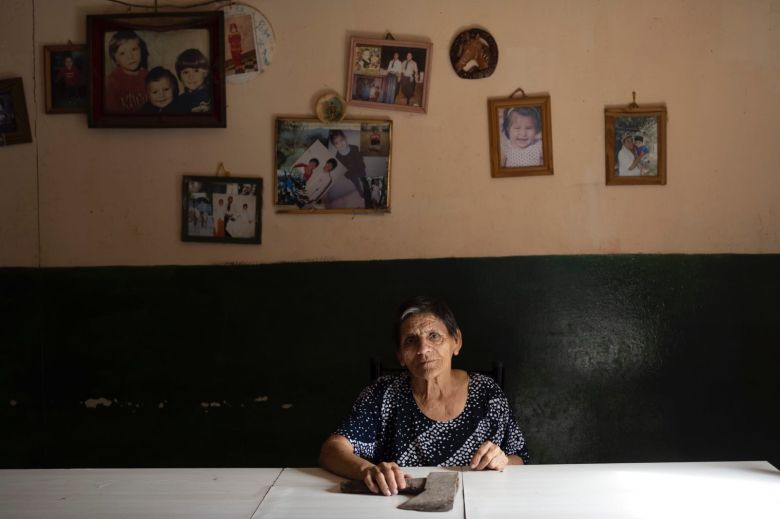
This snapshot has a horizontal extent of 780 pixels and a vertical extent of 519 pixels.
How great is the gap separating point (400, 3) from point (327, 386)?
1.78 m

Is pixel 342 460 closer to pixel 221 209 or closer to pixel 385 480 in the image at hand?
pixel 385 480

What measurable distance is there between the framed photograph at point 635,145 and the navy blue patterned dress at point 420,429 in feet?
4.30

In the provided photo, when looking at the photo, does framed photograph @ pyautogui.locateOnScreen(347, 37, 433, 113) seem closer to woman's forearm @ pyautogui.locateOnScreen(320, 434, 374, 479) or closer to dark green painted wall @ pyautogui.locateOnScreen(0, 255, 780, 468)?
dark green painted wall @ pyautogui.locateOnScreen(0, 255, 780, 468)

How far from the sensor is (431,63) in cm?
344

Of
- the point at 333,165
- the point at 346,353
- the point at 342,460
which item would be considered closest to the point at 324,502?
the point at 342,460

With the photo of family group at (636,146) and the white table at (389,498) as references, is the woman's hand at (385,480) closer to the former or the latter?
the white table at (389,498)

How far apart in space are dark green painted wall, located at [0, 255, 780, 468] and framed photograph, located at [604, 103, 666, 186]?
379 millimetres

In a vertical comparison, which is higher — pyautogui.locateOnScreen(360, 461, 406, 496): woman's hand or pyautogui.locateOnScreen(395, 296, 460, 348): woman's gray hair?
pyautogui.locateOnScreen(395, 296, 460, 348): woman's gray hair

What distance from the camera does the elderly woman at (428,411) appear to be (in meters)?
2.60

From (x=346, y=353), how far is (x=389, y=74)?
1.29 meters

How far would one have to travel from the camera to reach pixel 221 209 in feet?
11.5

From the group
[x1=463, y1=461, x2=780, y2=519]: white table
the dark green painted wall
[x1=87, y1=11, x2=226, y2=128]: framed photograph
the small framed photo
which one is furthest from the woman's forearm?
[x1=87, y1=11, x2=226, y2=128]: framed photograph

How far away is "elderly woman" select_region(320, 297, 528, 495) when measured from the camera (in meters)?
2.60

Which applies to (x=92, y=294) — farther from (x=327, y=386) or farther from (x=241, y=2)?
(x=241, y=2)
